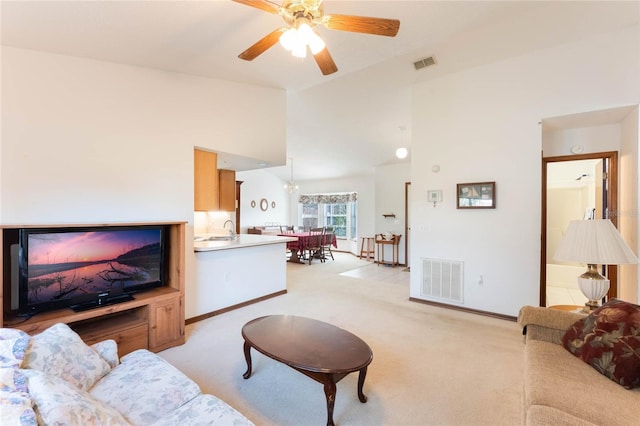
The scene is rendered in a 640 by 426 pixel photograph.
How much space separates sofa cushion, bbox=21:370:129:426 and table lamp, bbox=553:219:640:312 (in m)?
2.68

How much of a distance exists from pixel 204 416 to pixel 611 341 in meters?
2.11

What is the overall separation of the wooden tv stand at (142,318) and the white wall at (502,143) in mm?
3142

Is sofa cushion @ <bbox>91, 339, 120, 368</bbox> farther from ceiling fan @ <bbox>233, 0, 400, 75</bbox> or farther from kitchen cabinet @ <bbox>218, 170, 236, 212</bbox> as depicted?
kitchen cabinet @ <bbox>218, 170, 236, 212</bbox>

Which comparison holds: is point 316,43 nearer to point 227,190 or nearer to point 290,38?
point 290,38

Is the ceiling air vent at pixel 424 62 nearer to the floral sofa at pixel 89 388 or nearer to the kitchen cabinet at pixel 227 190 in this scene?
the kitchen cabinet at pixel 227 190

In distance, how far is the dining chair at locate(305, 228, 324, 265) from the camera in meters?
7.26

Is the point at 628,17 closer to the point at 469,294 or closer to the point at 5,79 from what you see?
the point at 469,294

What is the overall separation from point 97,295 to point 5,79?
1.80m

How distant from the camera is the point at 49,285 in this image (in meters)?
2.20

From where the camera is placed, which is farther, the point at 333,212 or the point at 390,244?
the point at 333,212

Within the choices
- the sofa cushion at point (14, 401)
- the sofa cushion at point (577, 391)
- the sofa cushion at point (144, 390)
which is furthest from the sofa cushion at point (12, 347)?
the sofa cushion at point (577, 391)

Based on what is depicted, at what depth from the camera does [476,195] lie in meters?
3.67

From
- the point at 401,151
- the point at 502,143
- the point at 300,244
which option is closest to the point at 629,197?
the point at 502,143

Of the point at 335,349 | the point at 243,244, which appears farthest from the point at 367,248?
the point at 335,349
